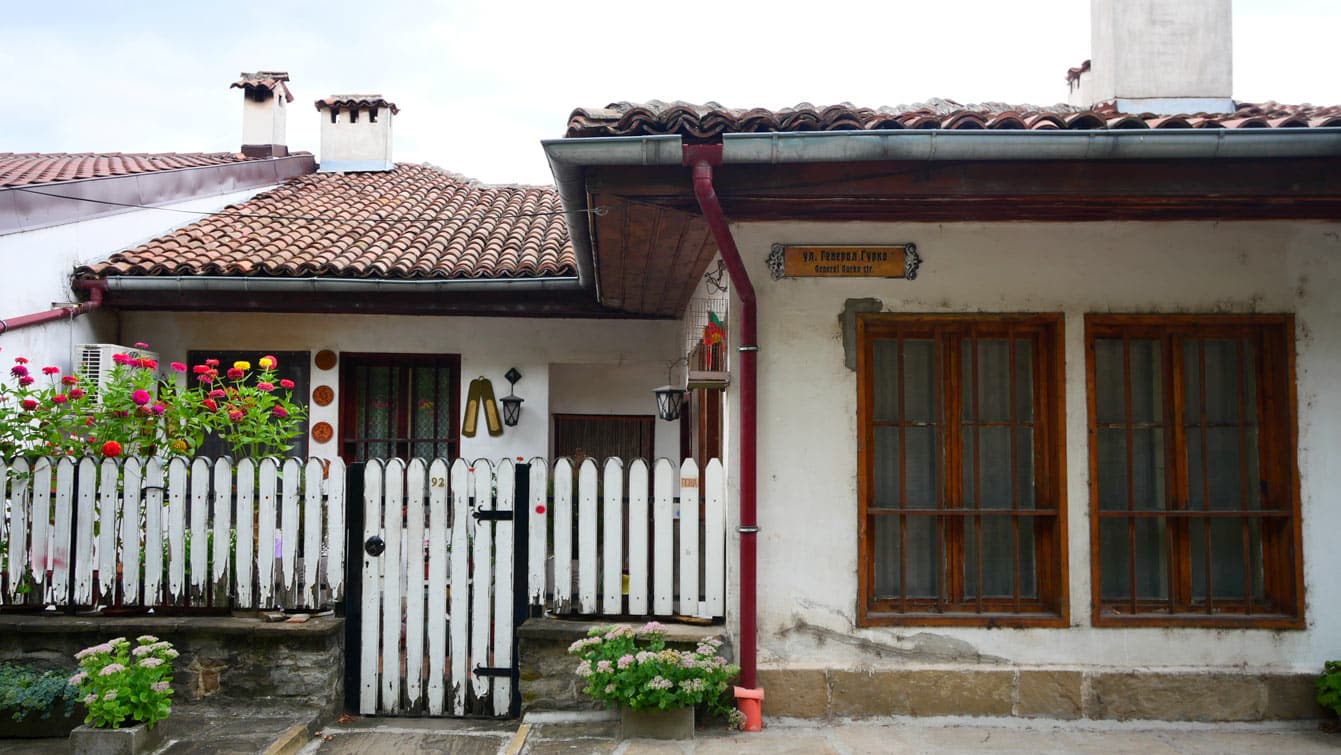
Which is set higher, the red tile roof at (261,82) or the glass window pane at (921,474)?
the red tile roof at (261,82)

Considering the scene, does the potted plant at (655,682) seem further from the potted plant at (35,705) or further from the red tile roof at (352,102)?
the red tile roof at (352,102)

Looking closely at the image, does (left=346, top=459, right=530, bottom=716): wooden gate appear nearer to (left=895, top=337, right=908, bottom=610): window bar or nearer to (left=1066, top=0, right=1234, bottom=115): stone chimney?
(left=895, top=337, right=908, bottom=610): window bar

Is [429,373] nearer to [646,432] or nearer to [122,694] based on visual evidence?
A: [646,432]

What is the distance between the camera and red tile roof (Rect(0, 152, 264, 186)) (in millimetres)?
9289

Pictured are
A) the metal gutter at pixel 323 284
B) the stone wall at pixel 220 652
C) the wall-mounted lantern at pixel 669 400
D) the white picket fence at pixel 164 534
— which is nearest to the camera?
the stone wall at pixel 220 652

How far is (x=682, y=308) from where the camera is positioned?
8812 millimetres

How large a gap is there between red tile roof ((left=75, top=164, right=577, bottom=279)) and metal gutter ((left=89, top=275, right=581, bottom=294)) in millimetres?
67

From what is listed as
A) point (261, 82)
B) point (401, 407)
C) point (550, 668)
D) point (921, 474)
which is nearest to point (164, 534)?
point (550, 668)

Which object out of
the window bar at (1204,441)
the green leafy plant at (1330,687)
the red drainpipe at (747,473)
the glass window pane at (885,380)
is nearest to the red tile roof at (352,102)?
the red drainpipe at (747,473)

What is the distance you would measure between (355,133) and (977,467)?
11.6 metres

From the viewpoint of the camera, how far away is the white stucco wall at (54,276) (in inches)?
297

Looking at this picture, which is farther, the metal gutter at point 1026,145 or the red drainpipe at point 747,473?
the red drainpipe at point 747,473

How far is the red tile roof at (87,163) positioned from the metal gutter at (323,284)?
1.26m

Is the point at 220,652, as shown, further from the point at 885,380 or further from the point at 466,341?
the point at 466,341
